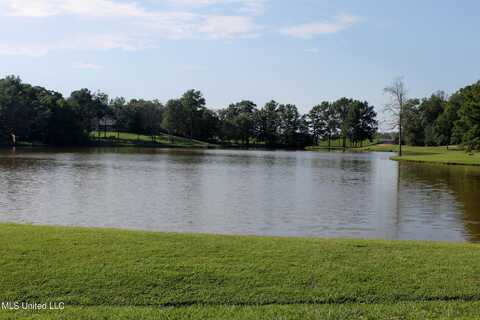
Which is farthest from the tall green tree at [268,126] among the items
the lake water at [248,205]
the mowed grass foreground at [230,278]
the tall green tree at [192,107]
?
the mowed grass foreground at [230,278]

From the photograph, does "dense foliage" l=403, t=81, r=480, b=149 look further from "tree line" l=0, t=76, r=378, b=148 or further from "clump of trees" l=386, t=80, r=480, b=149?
"tree line" l=0, t=76, r=378, b=148

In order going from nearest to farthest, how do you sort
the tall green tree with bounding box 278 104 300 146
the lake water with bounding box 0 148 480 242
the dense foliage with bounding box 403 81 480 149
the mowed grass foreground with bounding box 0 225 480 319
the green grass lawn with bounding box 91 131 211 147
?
1. the mowed grass foreground with bounding box 0 225 480 319
2. the lake water with bounding box 0 148 480 242
3. the dense foliage with bounding box 403 81 480 149
4. the green grass lawn with bounding box 91 131 211 147
5. the tall green tree with bounding box 278 104 300 146

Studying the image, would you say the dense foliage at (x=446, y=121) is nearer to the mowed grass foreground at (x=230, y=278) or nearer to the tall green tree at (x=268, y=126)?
the tall green tree at (x=268, y=126)

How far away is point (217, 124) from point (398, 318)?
481 ft

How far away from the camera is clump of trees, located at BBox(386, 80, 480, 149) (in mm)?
57031

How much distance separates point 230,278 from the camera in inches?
320

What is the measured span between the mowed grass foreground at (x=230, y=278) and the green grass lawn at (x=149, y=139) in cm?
11965

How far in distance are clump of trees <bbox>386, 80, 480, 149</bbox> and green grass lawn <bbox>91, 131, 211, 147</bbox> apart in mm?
53761

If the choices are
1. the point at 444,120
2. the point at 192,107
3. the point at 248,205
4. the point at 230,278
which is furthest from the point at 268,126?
the point at 230,278

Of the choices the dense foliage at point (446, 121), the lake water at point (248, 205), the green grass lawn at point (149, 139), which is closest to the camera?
the lake water at point (248, 205)

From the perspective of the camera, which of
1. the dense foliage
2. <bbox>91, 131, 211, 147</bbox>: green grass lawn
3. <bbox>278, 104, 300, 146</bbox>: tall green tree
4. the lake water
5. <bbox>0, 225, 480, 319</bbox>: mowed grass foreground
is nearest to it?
<bbox>0, 225, 480, 319</bbox>: mowed grass foreground

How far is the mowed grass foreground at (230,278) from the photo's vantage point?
705 cm

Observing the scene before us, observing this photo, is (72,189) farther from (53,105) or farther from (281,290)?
(53,105)

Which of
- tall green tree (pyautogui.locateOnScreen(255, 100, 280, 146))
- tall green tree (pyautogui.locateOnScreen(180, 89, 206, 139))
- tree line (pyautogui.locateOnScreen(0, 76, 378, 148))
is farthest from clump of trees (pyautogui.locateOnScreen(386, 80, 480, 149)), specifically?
tall green tree (pyautogui.locateOnScreen(180, 89, 206, 139))
